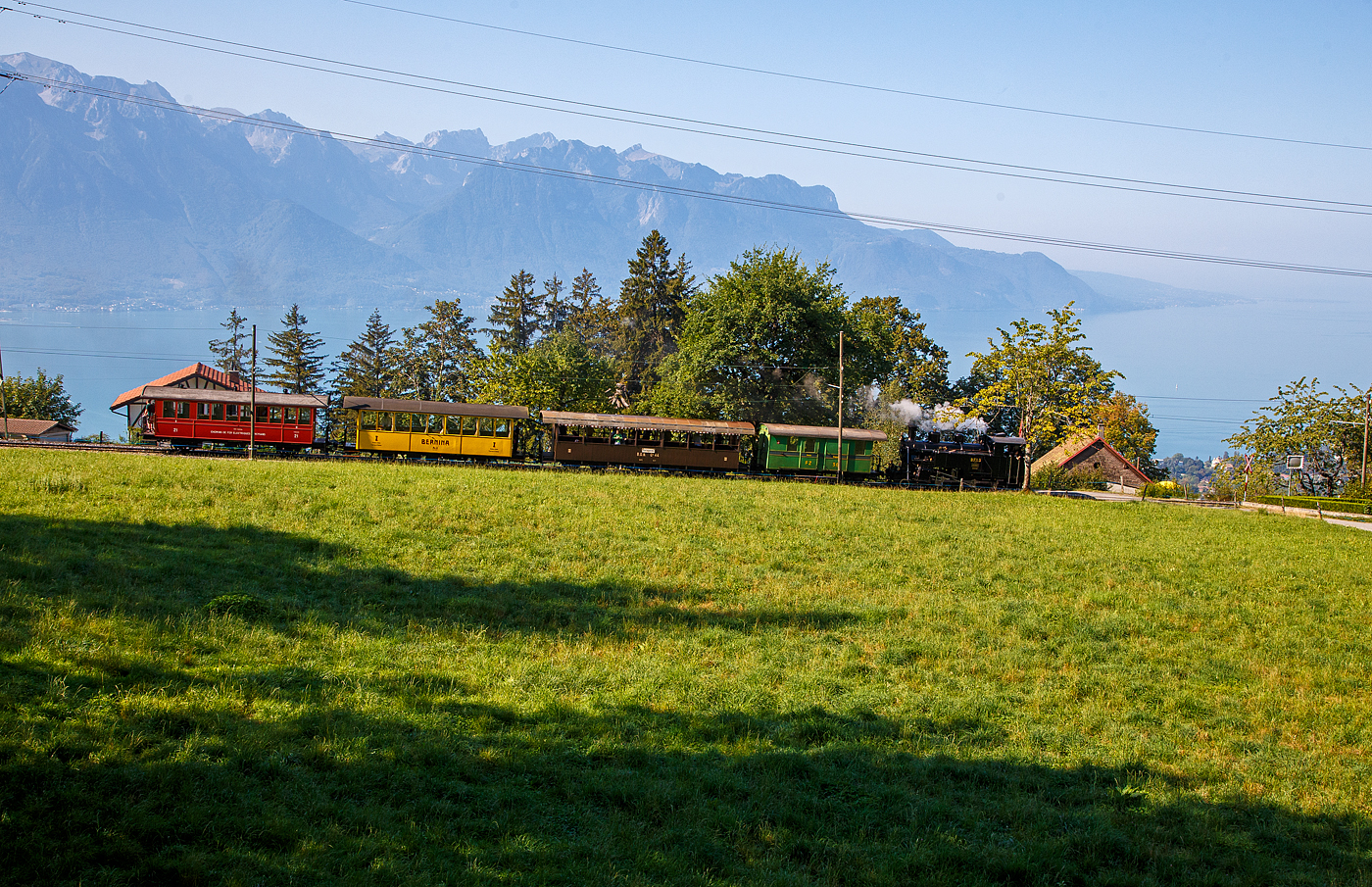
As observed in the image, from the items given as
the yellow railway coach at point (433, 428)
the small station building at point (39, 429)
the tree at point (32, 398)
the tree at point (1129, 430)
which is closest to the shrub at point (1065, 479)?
the tree at point (1129, 430)

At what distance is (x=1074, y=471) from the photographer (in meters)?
59.3

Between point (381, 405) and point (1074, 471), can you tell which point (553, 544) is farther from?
point (1074, 471)

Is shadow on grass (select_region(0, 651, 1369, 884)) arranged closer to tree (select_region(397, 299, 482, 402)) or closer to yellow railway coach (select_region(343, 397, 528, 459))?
yellow railway coach (select_region(343, 397, 528, 459))

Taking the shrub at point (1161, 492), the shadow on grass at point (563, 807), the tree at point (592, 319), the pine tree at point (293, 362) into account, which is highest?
the tree at point (592, 319)

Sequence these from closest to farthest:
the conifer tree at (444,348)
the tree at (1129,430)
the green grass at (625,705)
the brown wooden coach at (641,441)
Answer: the green grass at (625,705) → the brown wooden coach at (641,441) → the tree at (1129,430) → the conifer tree at (444,348)

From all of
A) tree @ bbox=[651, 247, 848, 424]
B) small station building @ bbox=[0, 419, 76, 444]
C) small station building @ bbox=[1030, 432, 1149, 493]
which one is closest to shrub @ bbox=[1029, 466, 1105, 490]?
small station building @ bbox=[1030, 432, 1149, 493]

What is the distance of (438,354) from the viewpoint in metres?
102

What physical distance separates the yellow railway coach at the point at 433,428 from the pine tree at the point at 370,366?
60.2 m

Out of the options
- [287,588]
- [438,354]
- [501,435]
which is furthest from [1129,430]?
[438,354]

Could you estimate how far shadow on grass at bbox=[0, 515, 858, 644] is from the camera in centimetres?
1268

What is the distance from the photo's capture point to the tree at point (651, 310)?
78125 mm

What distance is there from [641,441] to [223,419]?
18.4 m

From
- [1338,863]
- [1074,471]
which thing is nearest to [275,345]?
[1074,471]

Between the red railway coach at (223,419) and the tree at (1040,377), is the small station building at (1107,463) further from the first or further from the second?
the red railway coach at (223,419)
